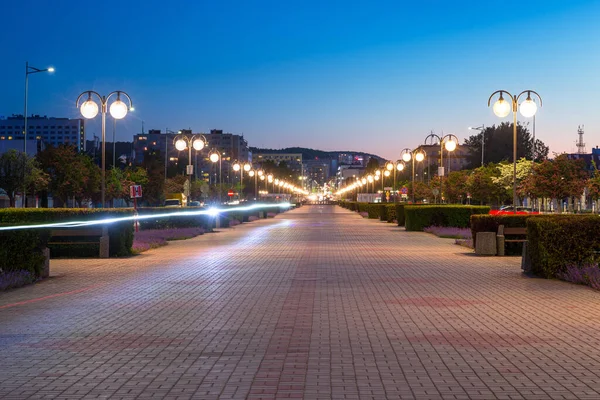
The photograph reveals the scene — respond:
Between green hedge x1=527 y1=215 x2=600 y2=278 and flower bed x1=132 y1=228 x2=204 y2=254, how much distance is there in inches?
501

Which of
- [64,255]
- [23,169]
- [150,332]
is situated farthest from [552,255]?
[23,169]

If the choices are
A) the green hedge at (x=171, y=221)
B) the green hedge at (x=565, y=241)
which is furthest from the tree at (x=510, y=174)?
the green hedge at (x=565, y=241)

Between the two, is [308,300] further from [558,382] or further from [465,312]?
[558,382]

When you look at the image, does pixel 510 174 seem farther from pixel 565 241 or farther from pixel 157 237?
pixel 565 241

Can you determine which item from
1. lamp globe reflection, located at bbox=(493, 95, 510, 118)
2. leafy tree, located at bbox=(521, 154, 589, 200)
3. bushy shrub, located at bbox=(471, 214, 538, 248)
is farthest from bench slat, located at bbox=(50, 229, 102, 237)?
leafy tree, located at bbox=(521, 154, 589, 200)

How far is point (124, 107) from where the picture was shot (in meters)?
27.5

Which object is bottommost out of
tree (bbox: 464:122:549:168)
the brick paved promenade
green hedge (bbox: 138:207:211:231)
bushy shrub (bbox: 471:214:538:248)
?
the brick paved promenade

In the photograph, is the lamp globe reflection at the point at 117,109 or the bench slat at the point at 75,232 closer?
the bench slat at the point at 75,232

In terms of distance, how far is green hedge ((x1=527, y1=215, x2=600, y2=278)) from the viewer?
16188mm

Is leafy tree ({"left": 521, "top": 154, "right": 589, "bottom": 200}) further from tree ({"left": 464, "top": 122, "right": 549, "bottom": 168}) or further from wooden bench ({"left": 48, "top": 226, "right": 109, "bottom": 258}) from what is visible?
tree ({"left": 464, "top": 122, "right": 549, "bottom": 168})

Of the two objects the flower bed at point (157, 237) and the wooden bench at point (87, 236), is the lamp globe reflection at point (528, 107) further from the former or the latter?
the wooden bench at point (87, 236)

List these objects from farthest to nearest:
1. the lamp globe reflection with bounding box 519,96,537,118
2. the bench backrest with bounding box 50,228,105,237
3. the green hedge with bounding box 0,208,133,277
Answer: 1. the lamp globe reflection with bounding box 519,96,537,118
2. the green hedge with bounding box 0,208,133,277
3. the bench backrest with bounding box 50,228,105,237

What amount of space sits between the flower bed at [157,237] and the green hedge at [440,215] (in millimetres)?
10758

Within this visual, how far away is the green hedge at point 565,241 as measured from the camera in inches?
637
